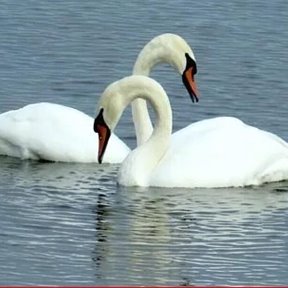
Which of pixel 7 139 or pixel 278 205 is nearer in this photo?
pixel 278 205

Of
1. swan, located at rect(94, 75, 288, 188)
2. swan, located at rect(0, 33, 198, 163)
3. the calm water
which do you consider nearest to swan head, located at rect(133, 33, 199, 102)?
swan, located at rect(0, 33, 198, 163)

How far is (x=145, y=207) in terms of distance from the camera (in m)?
14.0

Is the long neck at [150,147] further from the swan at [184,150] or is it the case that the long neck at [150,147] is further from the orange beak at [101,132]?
the orange beak at [101,132]

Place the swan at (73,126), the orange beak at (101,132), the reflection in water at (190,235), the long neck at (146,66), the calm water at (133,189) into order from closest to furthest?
1. the reflection in water at (190,235)
2. the calm water at (133,189)
3. the orange beak at (101,132)
4. the long neck at (146,66)
5. the swan at (73,126)

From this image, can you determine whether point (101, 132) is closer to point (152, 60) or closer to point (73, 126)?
point (73, 126)

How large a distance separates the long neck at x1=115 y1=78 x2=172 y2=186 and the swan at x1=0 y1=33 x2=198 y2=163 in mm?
647

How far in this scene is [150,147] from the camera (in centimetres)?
1480

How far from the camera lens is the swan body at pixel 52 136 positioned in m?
15.7

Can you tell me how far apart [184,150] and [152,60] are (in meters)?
1.36

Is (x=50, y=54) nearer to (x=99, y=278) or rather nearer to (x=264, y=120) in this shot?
(x=264, y=120)

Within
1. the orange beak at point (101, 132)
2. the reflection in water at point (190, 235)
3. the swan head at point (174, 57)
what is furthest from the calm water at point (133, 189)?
the swan head at point (174, 57)

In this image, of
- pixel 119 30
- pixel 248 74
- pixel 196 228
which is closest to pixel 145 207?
pixel 196 228

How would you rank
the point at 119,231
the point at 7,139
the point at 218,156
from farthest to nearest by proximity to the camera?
the point at 7,139
the point at 218,156
the point at 119,231

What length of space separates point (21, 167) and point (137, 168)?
4.06 feet
